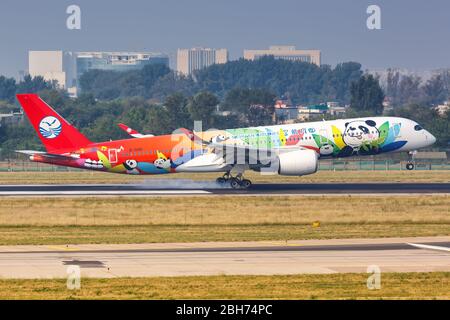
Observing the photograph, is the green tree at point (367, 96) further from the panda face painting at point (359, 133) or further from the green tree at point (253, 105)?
the panda face painting at point (359, 133)

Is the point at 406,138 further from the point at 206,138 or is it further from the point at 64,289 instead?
the point at 64,289

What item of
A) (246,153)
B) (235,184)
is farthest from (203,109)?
(246,153)

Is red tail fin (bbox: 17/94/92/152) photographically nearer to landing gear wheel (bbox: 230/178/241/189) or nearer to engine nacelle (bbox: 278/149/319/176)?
landing gear wheel (bbox: 230/178/241/189)

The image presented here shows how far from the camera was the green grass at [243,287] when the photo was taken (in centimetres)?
3036

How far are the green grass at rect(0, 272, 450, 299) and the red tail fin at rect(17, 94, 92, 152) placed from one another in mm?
40642

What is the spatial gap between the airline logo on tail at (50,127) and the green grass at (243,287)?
40.7 m

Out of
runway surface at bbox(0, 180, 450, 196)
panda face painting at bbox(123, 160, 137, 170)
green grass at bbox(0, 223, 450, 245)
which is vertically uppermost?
panda face painting at bbox(123, 160, 137, 170)

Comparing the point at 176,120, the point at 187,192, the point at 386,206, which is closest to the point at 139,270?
the point at 386,206

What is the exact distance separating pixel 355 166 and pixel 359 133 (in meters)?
Result: 37.2

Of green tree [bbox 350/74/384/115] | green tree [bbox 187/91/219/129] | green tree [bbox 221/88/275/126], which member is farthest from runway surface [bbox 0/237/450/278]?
green tree [bbox 350/74/384/115]

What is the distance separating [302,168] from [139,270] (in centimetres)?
3487

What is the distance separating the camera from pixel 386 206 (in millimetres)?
59281

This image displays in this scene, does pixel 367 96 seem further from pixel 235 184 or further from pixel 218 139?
pixel 218 139

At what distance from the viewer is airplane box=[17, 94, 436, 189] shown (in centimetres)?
7006
